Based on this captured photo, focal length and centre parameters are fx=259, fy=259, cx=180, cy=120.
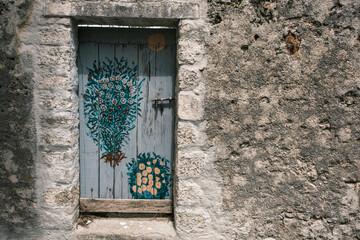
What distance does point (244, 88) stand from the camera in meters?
2.00

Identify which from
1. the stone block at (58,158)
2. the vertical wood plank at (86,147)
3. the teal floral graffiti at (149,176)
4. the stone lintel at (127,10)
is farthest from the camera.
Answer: the teal floral graffiti at (149,176)

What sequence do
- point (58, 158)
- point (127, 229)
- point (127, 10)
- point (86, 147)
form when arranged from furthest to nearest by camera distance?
point (86, 147) < point (127, 229) < point (58, 158) < point (127, 10)

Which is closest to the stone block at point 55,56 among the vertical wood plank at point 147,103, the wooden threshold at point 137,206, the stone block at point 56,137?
the stone block at point 56,137

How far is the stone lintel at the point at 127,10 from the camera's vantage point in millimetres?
1930

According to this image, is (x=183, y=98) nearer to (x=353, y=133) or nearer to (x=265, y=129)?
(x=265, y=129)

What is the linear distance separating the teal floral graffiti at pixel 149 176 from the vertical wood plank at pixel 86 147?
0.32 meters

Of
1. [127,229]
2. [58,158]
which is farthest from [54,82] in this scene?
[127,229]

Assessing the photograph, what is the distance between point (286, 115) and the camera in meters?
2.01

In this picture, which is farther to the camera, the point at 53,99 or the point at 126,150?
the point at 126,150

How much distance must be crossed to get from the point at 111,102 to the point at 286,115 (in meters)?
1.46

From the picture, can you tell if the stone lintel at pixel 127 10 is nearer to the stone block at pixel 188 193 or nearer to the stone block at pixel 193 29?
the stone block at pixel 193 29

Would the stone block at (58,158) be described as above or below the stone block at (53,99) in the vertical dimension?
below

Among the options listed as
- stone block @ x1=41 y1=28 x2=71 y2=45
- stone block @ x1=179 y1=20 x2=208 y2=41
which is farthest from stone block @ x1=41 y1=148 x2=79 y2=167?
stone block @ x1=179 y1=20 x2=208 y2=41

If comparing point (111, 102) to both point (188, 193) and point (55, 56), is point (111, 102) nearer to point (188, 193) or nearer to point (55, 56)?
point (55, 56)
